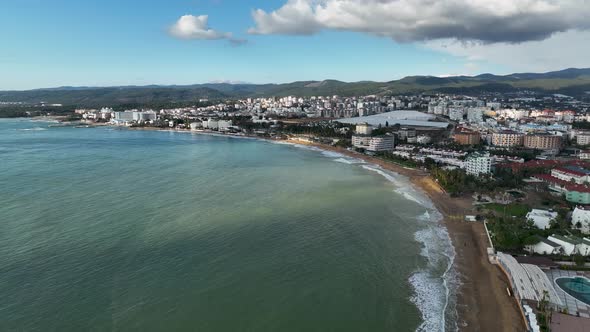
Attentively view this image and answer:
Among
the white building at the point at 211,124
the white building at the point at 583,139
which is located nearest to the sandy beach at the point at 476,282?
the white building at the point at 583,139

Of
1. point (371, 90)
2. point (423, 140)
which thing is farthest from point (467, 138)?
point (371, 90)

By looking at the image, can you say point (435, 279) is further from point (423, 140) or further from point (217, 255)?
point (423, 140)

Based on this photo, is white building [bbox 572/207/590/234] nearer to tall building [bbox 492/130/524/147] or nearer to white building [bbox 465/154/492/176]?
white building [bbox 465/154/492/176]

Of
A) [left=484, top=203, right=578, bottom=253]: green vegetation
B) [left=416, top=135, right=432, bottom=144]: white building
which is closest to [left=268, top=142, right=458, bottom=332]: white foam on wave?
[left=484, top=203, right=578, bottom=253]: green vegetation

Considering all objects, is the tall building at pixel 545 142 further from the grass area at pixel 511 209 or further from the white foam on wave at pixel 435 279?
the white foam on wave at pixel 435 279

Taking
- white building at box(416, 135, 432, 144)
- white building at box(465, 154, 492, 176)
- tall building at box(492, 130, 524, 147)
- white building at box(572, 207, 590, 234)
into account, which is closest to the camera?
white building at box(572, 207, 590, 234)

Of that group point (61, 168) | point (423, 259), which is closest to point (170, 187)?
point (61, 168)

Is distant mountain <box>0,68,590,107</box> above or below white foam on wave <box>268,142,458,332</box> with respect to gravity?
above

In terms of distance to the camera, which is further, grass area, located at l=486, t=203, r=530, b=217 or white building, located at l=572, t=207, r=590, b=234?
grass area, located at l=486, t=203, r=530, b=217
